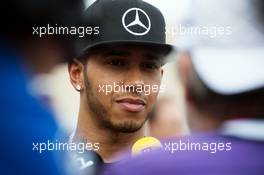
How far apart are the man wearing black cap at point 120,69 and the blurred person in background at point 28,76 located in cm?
14

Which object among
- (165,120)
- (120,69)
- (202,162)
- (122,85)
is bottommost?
(202,162)

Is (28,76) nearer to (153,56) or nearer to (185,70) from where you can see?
(153,56)

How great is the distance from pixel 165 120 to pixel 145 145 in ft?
0.68

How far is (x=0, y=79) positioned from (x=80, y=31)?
0.60 meters

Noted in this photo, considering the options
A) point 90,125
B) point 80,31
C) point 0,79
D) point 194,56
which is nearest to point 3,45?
point 0,79

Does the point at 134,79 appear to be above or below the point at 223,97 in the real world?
above

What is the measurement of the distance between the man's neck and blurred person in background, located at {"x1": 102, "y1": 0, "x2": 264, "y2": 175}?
0.10 meters

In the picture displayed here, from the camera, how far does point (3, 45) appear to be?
4.12m

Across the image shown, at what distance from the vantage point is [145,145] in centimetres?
410

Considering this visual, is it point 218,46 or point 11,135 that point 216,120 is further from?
point 11,135

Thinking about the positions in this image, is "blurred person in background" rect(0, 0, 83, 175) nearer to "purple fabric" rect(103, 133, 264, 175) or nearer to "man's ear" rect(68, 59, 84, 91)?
"man's ear" rect(68, 59, 84, 91)

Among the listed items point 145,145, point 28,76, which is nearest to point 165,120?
point 145,145

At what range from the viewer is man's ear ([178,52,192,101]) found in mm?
4086

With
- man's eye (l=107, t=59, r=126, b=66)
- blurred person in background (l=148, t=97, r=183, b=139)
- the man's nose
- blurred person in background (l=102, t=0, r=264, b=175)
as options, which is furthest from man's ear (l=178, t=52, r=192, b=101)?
man's eye (l=107, t=59, r=126, b=66)
